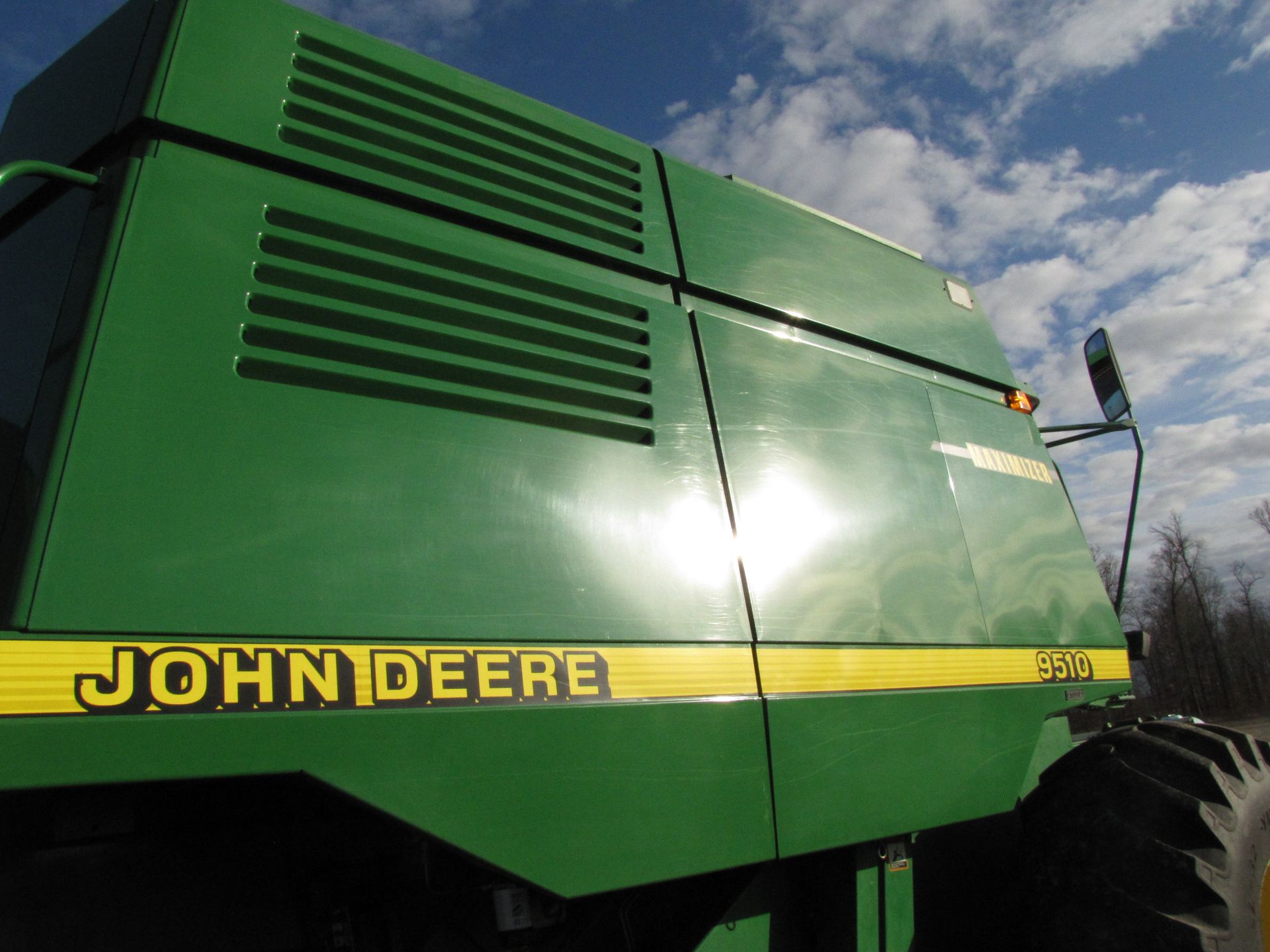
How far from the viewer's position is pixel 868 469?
2957 millimetres

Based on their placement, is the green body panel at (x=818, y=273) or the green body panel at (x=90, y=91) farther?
the green body panel at (x=818, y=273)

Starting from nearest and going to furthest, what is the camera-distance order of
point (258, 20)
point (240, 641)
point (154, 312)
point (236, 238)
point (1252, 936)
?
1. point (240, 641)
2. point (154, 312)
3. point (236, 238)
4. point (258, 20)
5. point (1252, 936)

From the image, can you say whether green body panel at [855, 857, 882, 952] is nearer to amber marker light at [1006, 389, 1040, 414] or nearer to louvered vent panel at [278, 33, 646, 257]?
louvered vent panel at [278, 33, 646, 257]

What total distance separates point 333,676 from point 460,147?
1535 mm

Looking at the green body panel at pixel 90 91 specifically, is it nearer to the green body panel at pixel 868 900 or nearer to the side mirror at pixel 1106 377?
the green body panel at pixel 868 900

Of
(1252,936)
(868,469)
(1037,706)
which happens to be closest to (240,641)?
(868,469)

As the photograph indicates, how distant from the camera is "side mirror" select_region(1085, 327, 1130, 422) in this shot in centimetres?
405

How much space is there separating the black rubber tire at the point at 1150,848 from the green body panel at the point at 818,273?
1.67m

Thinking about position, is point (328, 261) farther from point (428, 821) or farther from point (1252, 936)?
point (1252, 936)

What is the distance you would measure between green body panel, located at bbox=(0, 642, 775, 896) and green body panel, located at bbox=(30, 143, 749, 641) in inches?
6.8

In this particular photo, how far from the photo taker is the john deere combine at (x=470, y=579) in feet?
5.27

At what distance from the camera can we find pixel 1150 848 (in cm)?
260

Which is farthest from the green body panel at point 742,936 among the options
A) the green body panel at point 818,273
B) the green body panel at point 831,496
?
the green body panel at point 818,273

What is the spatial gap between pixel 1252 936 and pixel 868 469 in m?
1.72
